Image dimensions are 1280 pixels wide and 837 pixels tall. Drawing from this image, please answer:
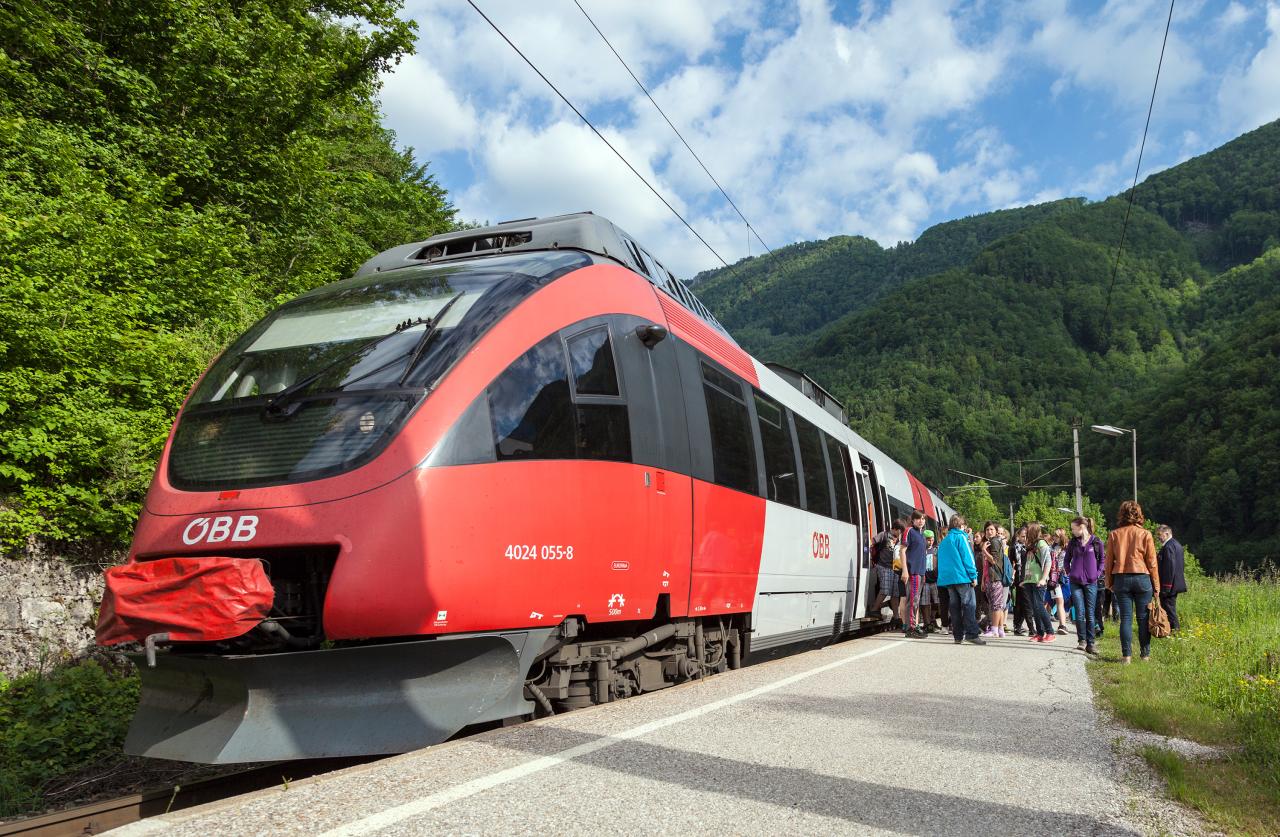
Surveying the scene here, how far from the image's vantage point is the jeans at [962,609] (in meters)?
12.1

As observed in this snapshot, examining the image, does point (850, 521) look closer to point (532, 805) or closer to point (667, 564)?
point (667, 564)

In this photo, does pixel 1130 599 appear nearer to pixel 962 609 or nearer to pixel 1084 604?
pixel 1084 604

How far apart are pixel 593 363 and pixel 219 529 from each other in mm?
2436

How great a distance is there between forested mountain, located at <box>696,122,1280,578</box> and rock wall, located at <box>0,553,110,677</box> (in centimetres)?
4925

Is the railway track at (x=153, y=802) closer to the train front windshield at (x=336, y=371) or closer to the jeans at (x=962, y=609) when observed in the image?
the train front windshield at (x=336, y=371)

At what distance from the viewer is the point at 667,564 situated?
21.1ft

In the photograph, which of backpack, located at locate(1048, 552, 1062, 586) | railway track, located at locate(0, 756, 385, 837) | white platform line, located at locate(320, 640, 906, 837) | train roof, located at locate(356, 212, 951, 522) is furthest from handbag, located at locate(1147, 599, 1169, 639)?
railway track, located at locate(0, 756, 385, 837)

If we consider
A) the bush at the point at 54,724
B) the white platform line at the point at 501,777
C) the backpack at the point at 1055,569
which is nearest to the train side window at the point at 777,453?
the white platform line at the point at 501,777

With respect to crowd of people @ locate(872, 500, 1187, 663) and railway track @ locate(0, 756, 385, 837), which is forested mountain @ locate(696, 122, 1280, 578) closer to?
crowd of people @ locate(872, 500, 1187, 663)

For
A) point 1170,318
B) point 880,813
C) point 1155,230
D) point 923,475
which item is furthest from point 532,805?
point 1155,230

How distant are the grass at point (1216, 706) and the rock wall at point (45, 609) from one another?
30.4ft

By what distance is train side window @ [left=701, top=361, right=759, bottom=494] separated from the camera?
748 cm

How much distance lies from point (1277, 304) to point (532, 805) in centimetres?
7420

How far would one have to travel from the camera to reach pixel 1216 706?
6469 millimetres
